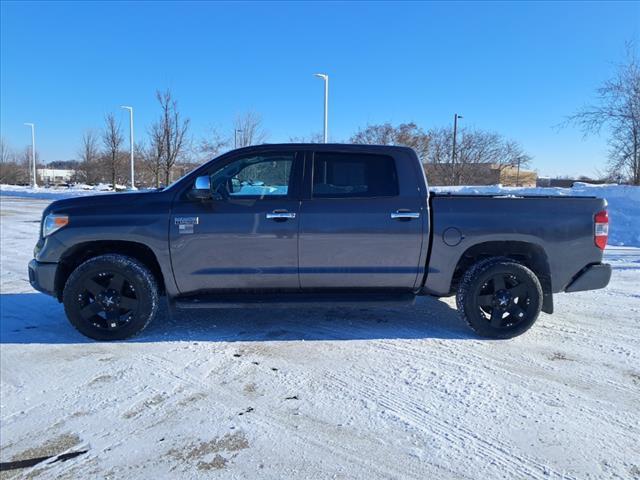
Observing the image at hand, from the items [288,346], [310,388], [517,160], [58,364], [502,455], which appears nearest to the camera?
[502,455]

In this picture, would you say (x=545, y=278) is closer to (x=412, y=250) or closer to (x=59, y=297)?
(x=412, y=250)

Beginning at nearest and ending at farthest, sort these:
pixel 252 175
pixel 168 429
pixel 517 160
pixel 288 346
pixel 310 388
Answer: pixel 168 429 < pixel 310 388 < pixel 288 346 < pixel 252 175 < pixel 517 160

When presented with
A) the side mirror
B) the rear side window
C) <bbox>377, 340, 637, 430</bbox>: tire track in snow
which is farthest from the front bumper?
<bbox>377, 340, 637, 430</bbox>: tire track in snow

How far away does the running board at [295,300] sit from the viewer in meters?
4.31

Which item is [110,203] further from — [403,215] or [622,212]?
[622,212]

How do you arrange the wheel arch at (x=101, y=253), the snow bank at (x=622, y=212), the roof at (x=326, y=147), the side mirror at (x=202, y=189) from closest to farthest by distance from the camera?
the side mirror at (x=202, y=189)
the wheel arch at (x=101, y=253)
the roof at (x=326, y=147)
the snow bank at (x=622, y=212)

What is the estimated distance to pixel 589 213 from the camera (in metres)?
4.41

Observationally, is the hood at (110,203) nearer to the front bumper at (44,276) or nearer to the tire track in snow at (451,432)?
the front bumper at (44,276)

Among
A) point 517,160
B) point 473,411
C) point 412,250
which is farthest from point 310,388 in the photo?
point 517,160

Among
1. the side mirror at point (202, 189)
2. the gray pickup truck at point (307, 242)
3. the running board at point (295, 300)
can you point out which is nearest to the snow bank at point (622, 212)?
the gray pickup truck at point (307, 242)

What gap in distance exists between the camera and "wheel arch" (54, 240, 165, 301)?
4410 mm

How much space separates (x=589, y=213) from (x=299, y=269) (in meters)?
2.86

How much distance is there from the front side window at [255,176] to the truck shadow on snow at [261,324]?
1.26 meters

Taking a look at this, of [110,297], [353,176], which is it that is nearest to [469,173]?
[353,176]
